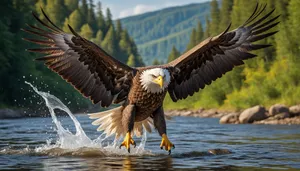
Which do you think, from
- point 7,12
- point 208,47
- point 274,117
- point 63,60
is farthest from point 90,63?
point 7,12

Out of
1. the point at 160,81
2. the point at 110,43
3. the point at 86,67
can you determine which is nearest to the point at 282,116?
the point at 86,67

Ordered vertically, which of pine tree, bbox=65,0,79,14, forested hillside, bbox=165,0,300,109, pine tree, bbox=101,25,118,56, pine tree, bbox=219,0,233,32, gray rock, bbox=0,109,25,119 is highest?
pine tree, bbox=65,0,79,14

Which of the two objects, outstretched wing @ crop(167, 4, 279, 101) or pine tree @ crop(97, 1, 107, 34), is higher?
pine tree @ crop(97, 1, 107, 34)

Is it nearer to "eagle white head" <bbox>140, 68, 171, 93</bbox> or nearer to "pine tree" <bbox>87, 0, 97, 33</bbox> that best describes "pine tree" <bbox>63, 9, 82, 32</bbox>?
"pine tree" <bbox>87, 0, 97, 33</bbox>

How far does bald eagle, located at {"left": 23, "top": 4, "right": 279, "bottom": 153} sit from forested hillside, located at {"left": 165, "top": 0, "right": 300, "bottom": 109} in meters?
29.6

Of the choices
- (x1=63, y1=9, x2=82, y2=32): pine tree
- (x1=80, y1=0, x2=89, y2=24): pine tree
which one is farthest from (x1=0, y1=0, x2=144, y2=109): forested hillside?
(x1=80, y1=0, x2=89, y2=24): pine tree

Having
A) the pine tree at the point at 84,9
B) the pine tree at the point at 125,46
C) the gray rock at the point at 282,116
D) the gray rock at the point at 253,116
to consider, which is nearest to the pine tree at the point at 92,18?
the pine tree at the point at 84,9

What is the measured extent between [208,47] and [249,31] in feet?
3.64

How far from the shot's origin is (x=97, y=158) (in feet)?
35.0

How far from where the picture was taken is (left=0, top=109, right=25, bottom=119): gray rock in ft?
123

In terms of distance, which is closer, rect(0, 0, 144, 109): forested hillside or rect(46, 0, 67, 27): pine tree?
rect(0, 0, 144, 109): forested hillside


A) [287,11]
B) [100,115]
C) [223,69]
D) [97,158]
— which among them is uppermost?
[287,11]

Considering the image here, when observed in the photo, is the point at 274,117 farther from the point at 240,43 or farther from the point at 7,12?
the point at 7,12

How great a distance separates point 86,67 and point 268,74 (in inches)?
1632
